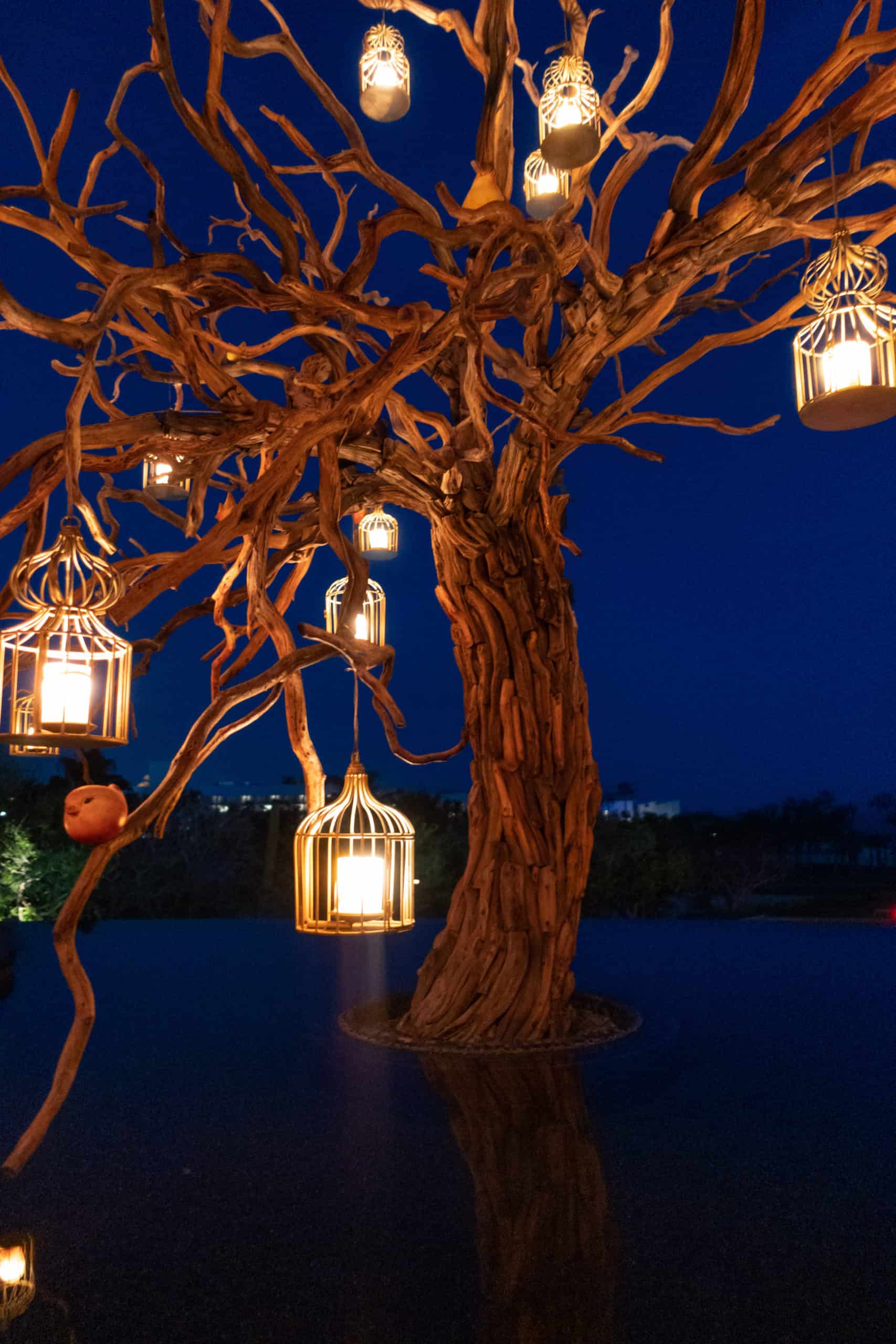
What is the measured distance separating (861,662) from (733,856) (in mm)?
18167

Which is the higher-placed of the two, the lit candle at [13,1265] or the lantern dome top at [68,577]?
the lantern dome top at [68,577]

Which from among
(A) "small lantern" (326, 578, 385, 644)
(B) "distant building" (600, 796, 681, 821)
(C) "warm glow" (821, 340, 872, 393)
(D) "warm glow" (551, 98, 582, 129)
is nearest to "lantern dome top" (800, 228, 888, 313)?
(C) "warm glow" (821, 340, 872, 393)

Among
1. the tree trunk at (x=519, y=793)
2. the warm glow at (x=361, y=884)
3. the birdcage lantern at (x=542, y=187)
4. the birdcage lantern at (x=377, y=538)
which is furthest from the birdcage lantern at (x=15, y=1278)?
the birdcage lantern at (x=542, y=187)

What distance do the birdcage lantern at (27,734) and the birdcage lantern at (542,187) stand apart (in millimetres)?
2488

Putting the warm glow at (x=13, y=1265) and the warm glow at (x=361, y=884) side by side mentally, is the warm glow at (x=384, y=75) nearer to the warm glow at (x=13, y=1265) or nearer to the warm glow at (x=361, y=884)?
the warm glow at (x=361, y=884)

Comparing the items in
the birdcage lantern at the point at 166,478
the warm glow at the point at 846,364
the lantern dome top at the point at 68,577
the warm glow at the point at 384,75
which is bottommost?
the lantern dome top at the point at 68,577

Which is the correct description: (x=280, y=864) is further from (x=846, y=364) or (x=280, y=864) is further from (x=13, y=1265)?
(x=846, y=364)

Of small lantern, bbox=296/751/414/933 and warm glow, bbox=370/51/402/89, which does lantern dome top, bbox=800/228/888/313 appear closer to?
warm glow, bbox=370/51/402/89

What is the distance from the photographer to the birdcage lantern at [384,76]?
276 centimetres

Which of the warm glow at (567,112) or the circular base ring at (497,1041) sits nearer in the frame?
the warm glow at (567,112)

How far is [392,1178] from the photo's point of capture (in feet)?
7.43

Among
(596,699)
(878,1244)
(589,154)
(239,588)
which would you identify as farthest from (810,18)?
(596,699)

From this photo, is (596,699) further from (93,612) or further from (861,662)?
(93,612)

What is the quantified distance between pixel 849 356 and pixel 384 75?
1710mm
